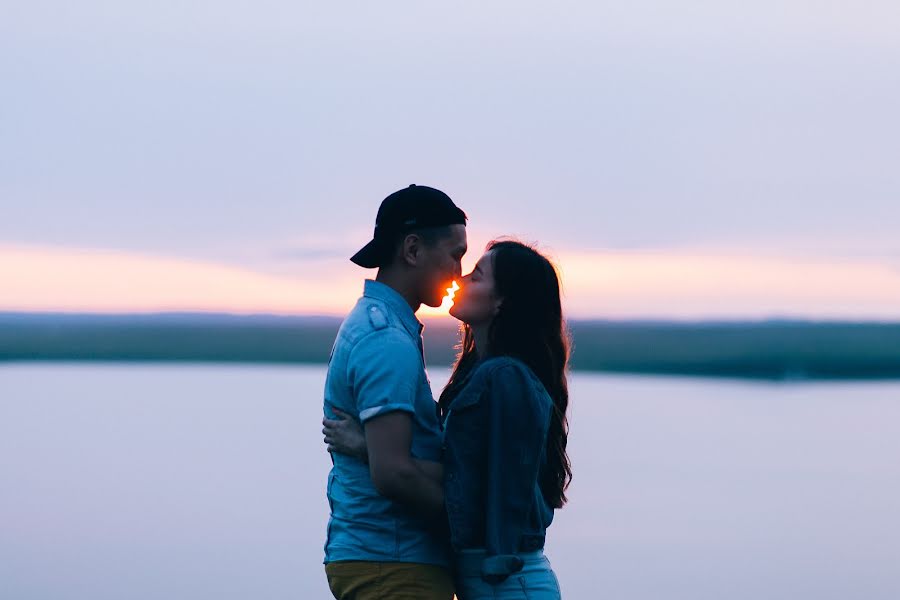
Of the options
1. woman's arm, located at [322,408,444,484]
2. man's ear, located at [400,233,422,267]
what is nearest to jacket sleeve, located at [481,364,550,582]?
woman's arm, located at [322,408,444,484]

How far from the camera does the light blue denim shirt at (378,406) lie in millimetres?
2922

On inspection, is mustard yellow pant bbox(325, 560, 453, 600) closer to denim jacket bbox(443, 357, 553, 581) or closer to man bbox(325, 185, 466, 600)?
man bbox(325, 185, 466, 600)

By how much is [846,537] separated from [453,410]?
1112 centimetres

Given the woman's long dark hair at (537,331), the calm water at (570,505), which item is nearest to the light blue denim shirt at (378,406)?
the woman's long dark hair at (537,331)

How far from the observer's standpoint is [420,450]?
3.09 m

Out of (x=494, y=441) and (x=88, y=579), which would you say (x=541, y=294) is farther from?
(x=88, y=579)

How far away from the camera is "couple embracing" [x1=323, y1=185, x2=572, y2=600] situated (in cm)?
294

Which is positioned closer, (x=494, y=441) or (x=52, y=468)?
(x=494, y=441)

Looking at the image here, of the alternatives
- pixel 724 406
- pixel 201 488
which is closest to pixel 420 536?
pixel 201 488

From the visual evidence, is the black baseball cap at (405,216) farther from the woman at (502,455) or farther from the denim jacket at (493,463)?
the denim jacket at (493,463)

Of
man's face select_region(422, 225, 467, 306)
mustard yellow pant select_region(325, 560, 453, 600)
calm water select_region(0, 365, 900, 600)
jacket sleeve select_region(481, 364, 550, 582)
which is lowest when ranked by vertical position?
calm water select_region(0, 365, 900, 600)

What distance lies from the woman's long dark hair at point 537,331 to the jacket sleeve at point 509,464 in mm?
259

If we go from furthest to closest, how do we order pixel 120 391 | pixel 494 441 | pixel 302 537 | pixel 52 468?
pixel 120 391, pixel 52 468, pixel 302 537, pixel 494 441

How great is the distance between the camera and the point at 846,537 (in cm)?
1298
